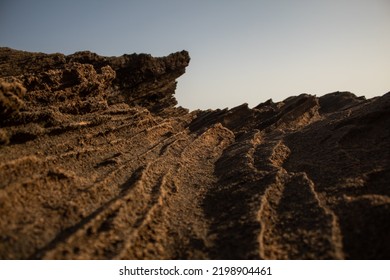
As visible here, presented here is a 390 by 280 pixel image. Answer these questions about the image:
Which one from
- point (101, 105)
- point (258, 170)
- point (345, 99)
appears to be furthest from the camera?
point (345, 99)

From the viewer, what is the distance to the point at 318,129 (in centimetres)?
1373

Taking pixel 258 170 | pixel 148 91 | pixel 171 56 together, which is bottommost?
pixel 258 170

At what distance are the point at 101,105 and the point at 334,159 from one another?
866 centimetres

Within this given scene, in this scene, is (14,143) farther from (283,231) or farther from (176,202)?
(283,231)

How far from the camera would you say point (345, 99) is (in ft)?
75.9

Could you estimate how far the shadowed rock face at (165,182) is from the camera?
230 inches

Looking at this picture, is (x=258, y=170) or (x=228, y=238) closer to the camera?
(x=228, y=238)

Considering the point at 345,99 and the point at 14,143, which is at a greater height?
the point at 345,99

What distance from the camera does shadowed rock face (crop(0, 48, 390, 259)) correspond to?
5840 millimetres

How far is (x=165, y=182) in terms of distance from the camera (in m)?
8.70

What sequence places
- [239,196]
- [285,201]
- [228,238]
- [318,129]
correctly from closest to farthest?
[228,238], [285,201], [239,196], [318,129]
